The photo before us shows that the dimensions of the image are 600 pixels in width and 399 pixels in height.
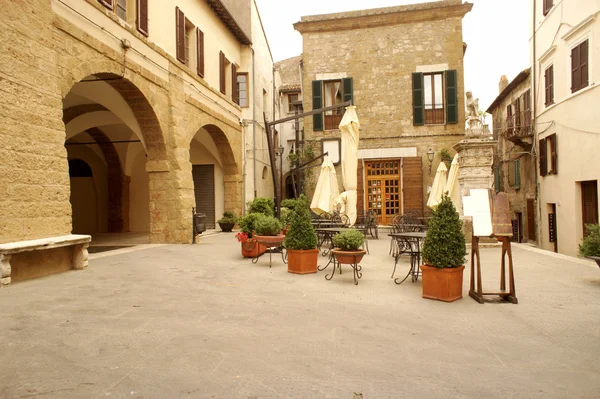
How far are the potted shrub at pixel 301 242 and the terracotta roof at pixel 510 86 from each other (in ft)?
46.9

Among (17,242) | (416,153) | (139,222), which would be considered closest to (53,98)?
(17,242)

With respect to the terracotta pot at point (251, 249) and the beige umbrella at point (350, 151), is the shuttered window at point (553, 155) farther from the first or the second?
the terracotta pot at point (251, 249)

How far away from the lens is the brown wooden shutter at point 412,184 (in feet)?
52.2

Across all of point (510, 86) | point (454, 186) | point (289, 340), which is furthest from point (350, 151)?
point (510, 86)

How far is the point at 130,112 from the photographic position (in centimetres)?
1009

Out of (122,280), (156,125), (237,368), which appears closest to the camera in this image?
(237,368)

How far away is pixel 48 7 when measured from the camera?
6.20 m

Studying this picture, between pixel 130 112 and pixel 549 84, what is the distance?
1379cm

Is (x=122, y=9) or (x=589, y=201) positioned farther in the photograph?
(x=589, y=201)

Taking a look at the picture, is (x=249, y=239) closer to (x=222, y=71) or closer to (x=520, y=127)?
(x=222, y=71)

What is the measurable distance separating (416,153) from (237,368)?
14.6 meters

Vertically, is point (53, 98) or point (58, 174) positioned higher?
point (53, 98)

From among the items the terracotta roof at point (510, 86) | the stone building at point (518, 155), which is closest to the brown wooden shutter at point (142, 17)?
the stone building at point (518, 155)

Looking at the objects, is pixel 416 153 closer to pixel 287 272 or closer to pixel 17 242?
pixel 287 272
